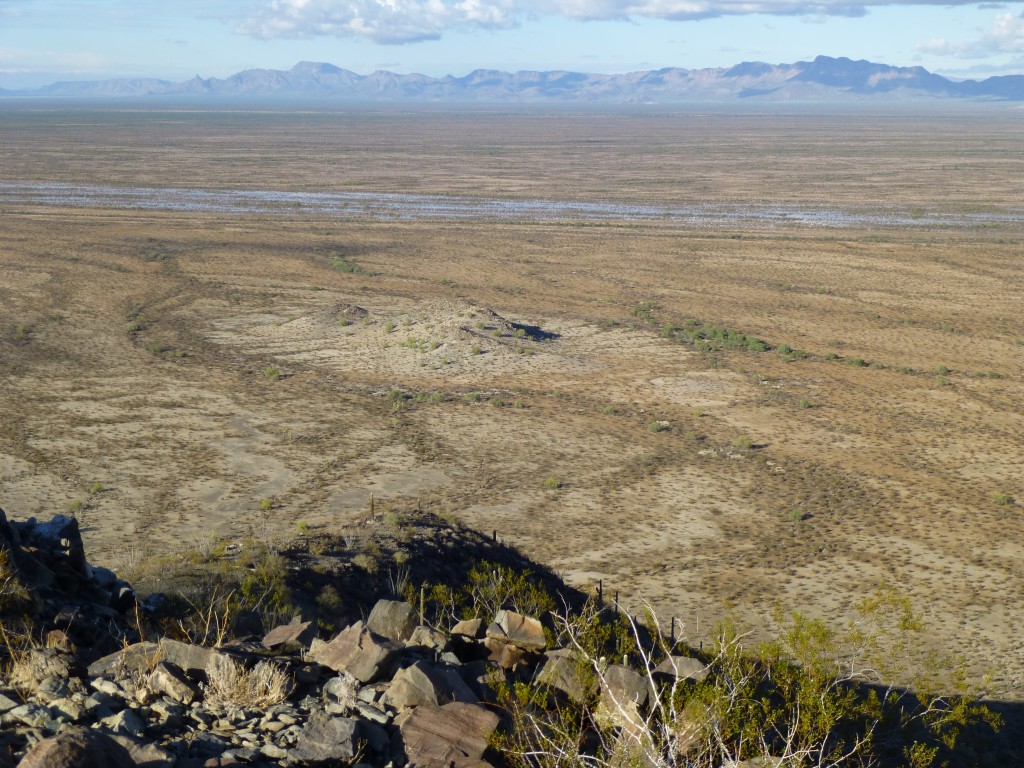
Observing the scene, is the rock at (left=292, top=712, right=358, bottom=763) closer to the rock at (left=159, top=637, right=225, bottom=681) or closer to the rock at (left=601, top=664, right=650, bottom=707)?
the rock at (left=159, top=637, right=225, bottom=681)

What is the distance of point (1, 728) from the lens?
6723 millimetres

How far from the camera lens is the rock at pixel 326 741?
6984 millimetres

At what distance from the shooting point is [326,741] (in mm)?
7074

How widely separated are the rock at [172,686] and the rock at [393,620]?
2191mm

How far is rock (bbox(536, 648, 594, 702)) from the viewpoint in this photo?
27.0ft

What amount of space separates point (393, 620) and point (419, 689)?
188 centimetres

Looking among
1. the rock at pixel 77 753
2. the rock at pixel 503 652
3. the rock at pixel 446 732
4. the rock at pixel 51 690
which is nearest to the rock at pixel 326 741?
the rock at pixel 446 732

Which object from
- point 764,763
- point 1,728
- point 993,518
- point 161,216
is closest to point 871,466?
point 993,518

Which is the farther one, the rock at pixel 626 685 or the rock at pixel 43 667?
the rock at pixel 626 685

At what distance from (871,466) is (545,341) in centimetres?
1292

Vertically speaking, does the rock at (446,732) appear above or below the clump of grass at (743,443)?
above

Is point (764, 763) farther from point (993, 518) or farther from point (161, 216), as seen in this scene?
point (161, 216)

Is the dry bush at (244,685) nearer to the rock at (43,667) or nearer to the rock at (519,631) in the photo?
the rock at (43,667)

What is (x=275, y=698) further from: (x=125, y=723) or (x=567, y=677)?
(x=567, y=677)
